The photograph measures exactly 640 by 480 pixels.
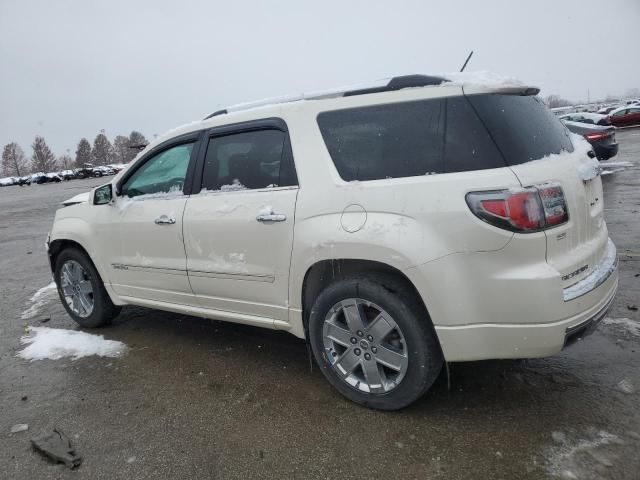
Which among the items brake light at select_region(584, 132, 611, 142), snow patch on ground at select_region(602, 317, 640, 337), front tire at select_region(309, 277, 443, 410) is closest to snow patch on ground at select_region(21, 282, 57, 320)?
front tire at select_region(309, 277, 443, 410)

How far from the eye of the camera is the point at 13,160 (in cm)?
11762

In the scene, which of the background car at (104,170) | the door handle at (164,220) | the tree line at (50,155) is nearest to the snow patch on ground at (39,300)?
the door handle at (164,220)

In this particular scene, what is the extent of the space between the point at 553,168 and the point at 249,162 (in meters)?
1.91

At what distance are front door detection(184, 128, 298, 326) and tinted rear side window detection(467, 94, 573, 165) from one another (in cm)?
121

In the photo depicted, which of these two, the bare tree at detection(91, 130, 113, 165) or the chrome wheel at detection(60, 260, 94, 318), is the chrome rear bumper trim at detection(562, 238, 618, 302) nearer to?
the chrome wheel at detection(60, 260, 94, 318)

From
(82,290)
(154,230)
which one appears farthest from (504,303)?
(82,290)

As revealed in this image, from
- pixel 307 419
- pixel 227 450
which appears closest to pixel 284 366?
pixel 307 419

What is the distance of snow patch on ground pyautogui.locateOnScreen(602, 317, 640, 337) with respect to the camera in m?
3.73

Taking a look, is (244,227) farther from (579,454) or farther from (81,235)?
(579,454)

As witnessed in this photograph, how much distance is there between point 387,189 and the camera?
9.02ft

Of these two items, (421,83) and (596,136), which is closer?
(421,83)

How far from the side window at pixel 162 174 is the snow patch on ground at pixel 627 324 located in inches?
138

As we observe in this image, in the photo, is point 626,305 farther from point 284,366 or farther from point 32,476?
point 32,476

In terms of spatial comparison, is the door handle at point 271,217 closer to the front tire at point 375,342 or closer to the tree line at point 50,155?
the front tire at point 375,342
